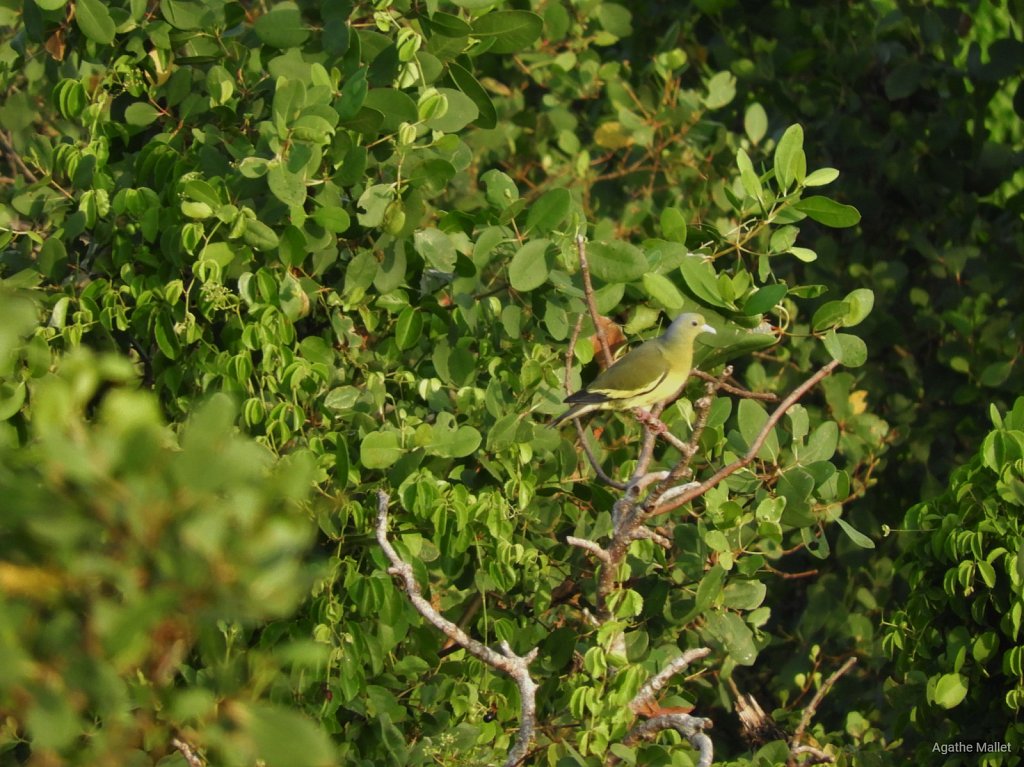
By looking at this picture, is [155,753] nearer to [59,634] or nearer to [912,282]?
[59,634]

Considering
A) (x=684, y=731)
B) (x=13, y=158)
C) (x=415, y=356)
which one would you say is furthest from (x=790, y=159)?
(x=13, y=158)

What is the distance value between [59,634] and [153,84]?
103 inches

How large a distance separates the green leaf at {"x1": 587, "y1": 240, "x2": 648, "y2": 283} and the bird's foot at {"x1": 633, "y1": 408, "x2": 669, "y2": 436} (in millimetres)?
290

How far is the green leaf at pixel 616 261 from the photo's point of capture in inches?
118

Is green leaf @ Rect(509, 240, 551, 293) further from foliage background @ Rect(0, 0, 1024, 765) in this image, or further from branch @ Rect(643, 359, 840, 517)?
branch @ Rect(643, 359, 840, 517)

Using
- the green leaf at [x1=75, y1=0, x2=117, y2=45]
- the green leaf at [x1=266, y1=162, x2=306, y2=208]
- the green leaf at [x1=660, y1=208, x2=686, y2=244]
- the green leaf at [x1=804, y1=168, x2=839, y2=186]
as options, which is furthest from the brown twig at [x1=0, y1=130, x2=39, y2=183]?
the green leaf at [x1=804, y1=168, x2=839, y2=186]

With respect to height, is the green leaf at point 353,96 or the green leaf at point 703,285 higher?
the green leaf at point 353,96

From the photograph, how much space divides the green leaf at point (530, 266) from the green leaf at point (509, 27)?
0.75m

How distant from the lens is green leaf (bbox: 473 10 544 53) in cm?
359

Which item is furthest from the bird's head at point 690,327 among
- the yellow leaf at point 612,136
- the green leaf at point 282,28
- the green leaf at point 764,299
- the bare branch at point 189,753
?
the yellow leaf at point 612,136

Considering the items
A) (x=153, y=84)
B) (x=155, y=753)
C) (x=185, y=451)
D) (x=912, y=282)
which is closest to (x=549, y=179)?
(x=912, y=282)

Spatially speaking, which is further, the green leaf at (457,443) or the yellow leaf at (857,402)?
the yellow leaf at (857,402)

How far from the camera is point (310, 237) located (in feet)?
11.0

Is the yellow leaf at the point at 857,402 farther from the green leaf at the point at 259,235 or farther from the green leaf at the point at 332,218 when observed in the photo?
the green leaf at the point at 259,235
